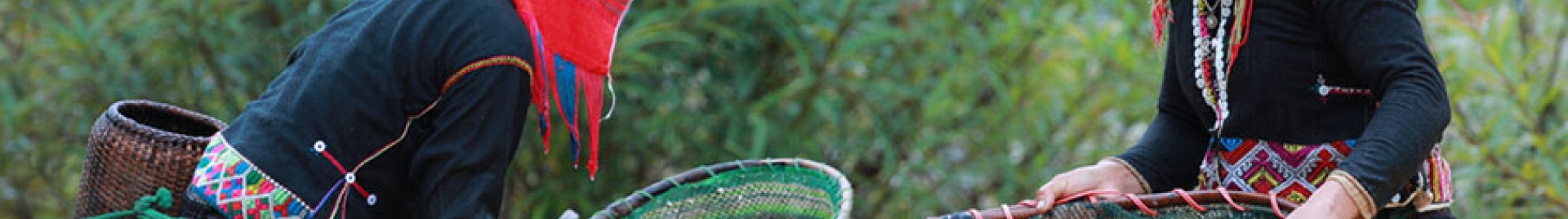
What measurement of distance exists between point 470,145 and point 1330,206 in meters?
0.87

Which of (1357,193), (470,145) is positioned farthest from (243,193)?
(1357,193)

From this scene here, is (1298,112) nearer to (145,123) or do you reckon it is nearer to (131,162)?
(131,162)

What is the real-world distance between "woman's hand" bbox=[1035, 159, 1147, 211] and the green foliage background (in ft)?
4.85

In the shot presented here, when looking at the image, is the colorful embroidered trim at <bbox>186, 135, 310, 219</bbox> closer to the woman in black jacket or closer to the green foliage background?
the woman in black jacket

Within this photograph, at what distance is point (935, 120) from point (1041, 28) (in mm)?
305

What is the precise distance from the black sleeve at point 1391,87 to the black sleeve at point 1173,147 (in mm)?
308

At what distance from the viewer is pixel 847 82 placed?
360cm

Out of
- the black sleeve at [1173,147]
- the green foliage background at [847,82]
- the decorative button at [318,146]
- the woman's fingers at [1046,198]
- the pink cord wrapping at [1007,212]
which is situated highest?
the green foliage background at [847,82]

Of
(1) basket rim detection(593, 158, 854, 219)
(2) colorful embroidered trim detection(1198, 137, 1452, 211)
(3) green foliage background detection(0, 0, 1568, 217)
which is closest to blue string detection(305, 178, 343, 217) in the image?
(1) basket rim detection(593, 158, 854, 219)

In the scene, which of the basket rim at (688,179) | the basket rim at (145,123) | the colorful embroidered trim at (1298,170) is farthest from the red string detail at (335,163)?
the colorful embroidered trim at (1298,170)

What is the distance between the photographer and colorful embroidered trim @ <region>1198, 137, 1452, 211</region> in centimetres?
170

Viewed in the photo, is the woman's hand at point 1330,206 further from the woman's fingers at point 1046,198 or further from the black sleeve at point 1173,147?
the black sleeve at point 1173,147

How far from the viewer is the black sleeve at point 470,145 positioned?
179cm

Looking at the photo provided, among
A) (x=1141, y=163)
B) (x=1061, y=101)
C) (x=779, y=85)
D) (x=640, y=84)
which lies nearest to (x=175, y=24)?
(x=640, y=84)
